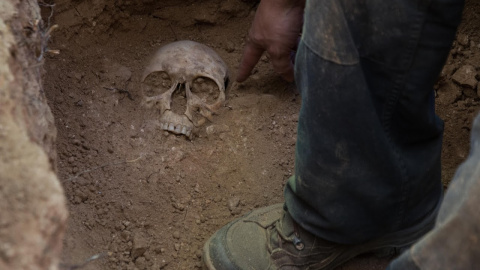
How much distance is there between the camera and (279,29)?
202cm

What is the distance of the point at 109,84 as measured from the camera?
245 cm

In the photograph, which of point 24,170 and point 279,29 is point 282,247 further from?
point 24,170

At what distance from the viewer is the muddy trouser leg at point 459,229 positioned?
98 cm

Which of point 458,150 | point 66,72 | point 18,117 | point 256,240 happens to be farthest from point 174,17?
point 18,117

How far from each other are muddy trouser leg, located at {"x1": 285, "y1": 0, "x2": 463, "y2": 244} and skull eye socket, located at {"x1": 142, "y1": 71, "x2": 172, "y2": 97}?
1100 mm

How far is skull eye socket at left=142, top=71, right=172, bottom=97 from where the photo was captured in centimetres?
257

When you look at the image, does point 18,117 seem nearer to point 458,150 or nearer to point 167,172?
point 167,172

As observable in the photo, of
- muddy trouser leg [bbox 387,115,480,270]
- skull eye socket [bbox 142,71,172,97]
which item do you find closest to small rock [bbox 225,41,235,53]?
skull eye socket [bbox 142,71,172,97]

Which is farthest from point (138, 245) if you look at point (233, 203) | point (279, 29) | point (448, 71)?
point (448, 71)

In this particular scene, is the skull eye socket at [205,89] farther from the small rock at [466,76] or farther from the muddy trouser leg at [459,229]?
the muddy trouser leg at [459,229]

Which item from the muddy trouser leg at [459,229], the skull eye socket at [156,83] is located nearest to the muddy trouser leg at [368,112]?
the muddy trouser leg at [459,229]

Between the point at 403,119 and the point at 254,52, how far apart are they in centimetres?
85

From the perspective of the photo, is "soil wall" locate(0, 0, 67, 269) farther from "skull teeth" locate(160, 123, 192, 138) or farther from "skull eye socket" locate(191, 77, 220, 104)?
"skull eye socket" locate(191, 77, 220, 104)

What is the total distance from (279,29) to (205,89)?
0.67 metres
